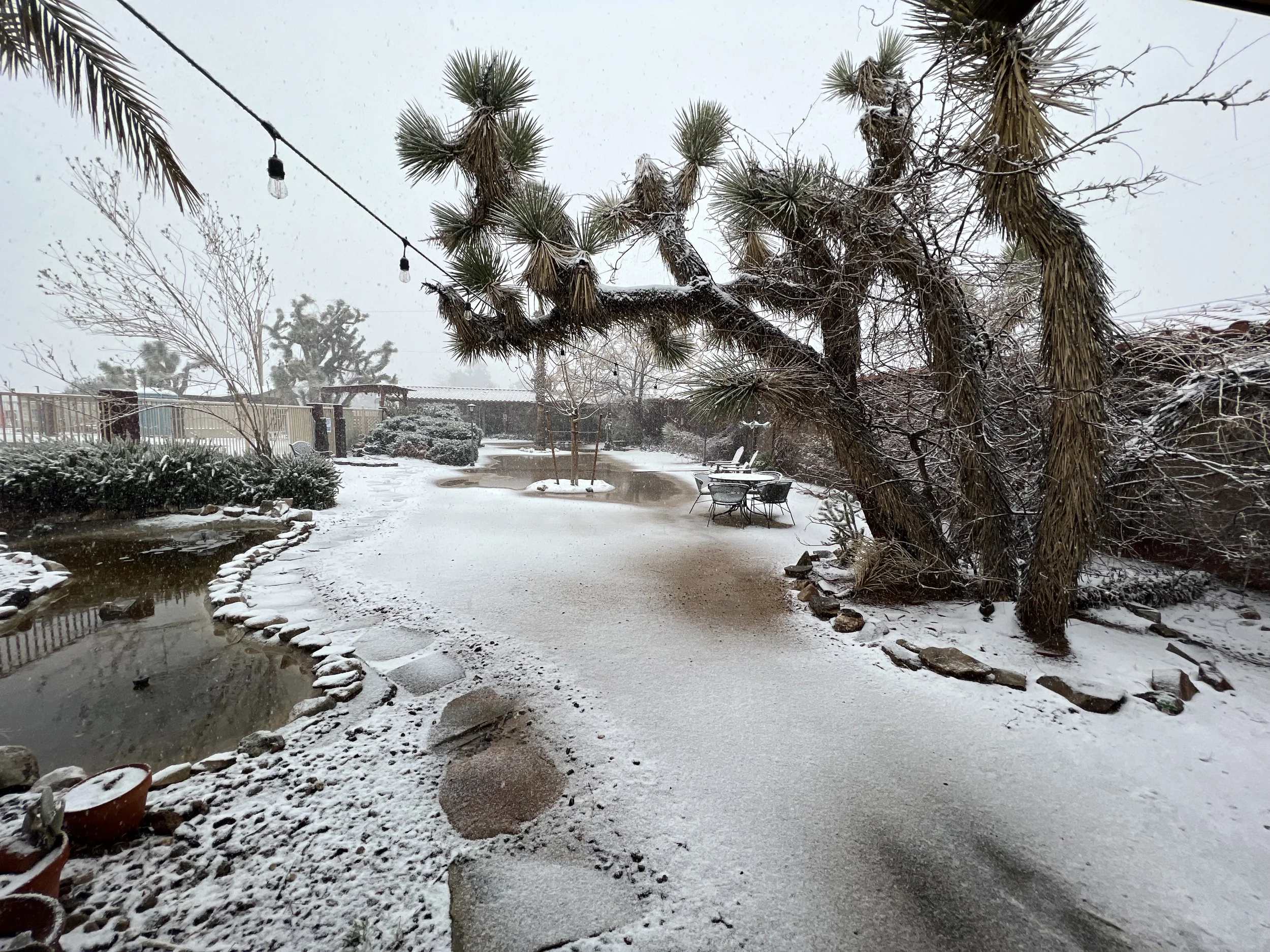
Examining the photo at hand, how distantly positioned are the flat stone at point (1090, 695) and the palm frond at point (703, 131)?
14.5 feet

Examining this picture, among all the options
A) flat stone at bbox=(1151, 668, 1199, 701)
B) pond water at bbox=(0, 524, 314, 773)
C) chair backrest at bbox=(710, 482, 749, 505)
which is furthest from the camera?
chair backrest at bbox=(710, 482, 749, 505)

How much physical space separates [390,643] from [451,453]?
10894 millimetres

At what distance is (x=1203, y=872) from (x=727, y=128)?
4964 mm

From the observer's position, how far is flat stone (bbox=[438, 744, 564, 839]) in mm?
1741

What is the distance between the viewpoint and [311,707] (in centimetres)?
239

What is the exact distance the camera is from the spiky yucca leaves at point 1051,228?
2430mm

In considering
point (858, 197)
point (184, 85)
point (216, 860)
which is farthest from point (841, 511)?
point (184, 85)

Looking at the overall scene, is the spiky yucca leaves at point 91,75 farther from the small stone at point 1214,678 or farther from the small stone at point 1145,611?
the small stone at point 1145,611

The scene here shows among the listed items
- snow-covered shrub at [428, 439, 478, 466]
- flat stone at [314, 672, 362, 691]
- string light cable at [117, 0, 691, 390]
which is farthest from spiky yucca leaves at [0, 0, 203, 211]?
snow-covered shrub at [428, 439, 478, 466]

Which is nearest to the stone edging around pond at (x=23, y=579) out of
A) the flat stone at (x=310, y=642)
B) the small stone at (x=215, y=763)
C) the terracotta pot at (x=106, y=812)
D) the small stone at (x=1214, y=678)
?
the flat stone at (x=310, y=642)

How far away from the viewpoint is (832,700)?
259 cm

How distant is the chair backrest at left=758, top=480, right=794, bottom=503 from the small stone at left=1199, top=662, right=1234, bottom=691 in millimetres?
4132

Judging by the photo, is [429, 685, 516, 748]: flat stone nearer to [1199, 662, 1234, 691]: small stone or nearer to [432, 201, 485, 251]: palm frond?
[1199, 662, 1234, 691]: small stone

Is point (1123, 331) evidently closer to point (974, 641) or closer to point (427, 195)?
point (974, 641)
